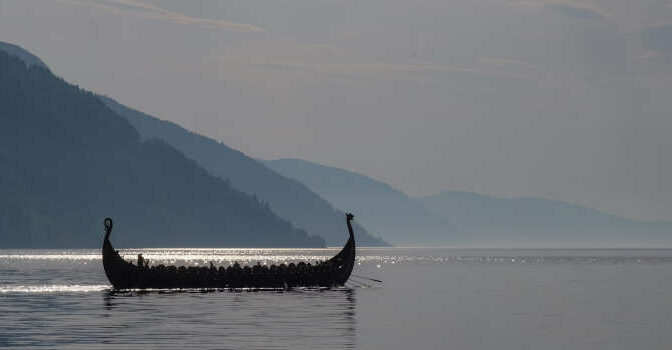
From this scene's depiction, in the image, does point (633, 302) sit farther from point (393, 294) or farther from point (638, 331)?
point (638, 331)

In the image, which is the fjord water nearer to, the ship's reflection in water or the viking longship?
the ship's reflection in water

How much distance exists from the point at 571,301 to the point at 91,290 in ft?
138

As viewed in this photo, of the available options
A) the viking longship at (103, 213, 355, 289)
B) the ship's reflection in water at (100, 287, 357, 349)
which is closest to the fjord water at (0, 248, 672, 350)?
the ship's reflection in water at (100, 287, 357, 349)

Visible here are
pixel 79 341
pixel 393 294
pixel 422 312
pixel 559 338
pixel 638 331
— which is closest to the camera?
pixel 79 341

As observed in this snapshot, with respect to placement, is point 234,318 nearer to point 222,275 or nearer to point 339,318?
point 339,318

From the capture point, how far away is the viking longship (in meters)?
110

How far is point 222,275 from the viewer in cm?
11206

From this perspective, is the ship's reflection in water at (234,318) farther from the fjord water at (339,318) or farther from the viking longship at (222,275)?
the viking longship at (222,275)

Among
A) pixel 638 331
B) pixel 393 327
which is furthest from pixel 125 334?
pixel 638 331

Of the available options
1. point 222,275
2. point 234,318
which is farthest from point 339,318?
point 222,275

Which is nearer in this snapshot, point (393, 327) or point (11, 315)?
point (393, 327)

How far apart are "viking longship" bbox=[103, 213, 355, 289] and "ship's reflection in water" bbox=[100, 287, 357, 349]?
1034mm

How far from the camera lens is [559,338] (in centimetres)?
6838

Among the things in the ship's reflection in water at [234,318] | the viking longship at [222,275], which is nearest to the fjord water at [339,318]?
the ship's reflection in water at [234,318]
